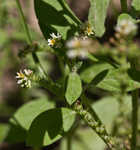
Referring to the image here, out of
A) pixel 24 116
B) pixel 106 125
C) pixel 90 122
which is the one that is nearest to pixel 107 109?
pixel 106 125

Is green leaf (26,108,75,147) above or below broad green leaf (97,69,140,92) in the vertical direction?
below

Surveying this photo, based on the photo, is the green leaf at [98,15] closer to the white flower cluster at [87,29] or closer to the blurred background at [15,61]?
the white flower cluster at [87,29]

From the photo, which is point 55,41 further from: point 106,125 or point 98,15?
point 106,125

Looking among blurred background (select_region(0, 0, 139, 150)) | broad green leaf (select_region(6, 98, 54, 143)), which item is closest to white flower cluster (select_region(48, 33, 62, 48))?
broad green leaf (select_region(6, 98, 54, 143))

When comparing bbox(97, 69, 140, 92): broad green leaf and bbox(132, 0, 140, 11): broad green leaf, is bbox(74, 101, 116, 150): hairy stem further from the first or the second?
bbox(132, 0, 140, 11): broad green leaf

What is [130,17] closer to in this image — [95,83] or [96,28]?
[96,28]

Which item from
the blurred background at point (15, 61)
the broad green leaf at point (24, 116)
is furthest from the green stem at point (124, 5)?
the blurred background at point (15, 61)
